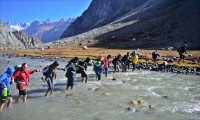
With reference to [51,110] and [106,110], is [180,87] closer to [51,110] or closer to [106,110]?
[106,110]

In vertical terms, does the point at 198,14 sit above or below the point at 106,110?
above

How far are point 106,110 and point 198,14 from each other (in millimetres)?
63489

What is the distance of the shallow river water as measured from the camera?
43.5 ft

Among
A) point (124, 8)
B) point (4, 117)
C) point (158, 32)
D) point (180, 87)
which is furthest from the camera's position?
point (124, 8)

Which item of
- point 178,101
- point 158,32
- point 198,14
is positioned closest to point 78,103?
point 178,101

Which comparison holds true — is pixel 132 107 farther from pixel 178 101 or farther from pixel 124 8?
pixel 124 8

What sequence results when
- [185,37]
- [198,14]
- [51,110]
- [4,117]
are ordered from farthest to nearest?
[198,14]
[185,37]
[51,110]
[4,117]

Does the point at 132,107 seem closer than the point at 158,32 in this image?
Yes

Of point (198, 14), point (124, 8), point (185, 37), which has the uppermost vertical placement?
point (124, 8)

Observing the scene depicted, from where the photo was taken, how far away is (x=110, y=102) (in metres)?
15.8

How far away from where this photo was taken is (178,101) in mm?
16391

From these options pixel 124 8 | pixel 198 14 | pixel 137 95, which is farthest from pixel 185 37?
pixel 124 8

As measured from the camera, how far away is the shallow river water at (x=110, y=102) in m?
13.3

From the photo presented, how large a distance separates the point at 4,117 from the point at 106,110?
4.62m
